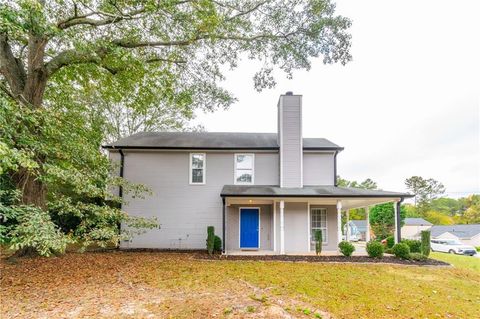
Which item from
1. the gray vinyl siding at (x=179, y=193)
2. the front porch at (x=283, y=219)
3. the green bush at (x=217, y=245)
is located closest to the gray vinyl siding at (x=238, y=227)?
the front porch at (x=283, y=219)

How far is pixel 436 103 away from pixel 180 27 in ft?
57.5

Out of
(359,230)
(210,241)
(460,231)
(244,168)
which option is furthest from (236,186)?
(460,231)

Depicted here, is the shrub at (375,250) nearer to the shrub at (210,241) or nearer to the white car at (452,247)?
the shrub at (210,241)

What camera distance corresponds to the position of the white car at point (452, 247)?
21.8m

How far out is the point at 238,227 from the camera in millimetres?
12828

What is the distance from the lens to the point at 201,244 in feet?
41.2

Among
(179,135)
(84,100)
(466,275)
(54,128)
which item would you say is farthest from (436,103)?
(84,100)

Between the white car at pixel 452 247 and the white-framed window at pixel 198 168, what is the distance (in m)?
22.6

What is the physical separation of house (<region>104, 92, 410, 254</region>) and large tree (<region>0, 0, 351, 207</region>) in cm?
262

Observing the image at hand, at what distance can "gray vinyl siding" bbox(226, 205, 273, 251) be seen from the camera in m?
12.7

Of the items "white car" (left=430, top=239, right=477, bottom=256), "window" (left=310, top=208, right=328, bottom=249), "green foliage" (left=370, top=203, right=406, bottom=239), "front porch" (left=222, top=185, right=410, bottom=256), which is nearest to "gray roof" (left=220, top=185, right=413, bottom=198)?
"front porch" (left=222, top=185, right=410, bottom=256)

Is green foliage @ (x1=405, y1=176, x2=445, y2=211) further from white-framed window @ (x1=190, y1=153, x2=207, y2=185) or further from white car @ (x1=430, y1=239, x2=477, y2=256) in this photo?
white-framed window @ (x1=190, y1=153, x2=207, y2=185)

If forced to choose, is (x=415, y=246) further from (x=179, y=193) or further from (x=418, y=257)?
(x=179, y=193)

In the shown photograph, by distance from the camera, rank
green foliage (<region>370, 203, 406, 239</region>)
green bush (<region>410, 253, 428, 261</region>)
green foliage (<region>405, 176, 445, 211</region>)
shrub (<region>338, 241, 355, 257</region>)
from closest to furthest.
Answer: green bush (<region>410, 253, 428, 261</region>), shrub (<region>338, 241, 355, 257</region>), green foliage (<region>370, 203, 406, 239</region>), green foliage (<region>405, 176, 445, 211</region>)
